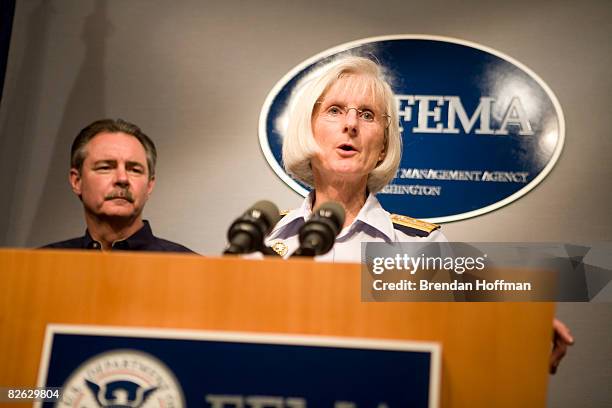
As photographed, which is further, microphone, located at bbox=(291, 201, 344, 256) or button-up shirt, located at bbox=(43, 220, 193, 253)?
button-up shirt, located at bbox=(43, 220, 193, 253)

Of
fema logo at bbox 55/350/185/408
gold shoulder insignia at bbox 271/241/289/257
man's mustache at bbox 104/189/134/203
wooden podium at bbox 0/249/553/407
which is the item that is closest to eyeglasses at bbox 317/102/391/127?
gold shoulder insignia at bbox 271/241/289/257

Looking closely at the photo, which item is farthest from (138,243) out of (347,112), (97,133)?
(347,112)

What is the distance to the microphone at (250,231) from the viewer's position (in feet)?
4.24

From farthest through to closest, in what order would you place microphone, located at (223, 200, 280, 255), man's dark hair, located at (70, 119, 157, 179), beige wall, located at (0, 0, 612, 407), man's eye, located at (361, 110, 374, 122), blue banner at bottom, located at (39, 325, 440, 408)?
beige wall, located at (0, 0, 612, 407) → man's dark hair, located at (70, 119, 157, 179) → man's eye, located at (361, 110, 374, 122) → microphone, located at (223, 200, 280, 255) → blue banner at bottom, located at (39, 325, 440, 408)

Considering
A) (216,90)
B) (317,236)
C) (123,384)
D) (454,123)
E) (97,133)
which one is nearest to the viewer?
(123,384)

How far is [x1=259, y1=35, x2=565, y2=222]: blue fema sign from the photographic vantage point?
2803 millimetres

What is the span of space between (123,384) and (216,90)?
2149mm

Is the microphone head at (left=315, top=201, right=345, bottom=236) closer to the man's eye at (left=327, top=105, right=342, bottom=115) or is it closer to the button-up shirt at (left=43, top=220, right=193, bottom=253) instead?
the man's eye at (left=327, top=105, right=342, bottom=115)

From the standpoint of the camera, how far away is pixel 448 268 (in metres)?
1.37

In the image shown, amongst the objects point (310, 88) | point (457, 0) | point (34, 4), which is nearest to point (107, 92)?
point (34, 4)

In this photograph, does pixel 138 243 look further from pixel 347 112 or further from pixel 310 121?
pixel 347 112

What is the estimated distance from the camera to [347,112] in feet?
7.68

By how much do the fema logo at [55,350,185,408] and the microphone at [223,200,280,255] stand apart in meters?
0.26

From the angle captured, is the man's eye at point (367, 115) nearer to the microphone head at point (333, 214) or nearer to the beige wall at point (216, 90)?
the beige wall at point (216, 90)
